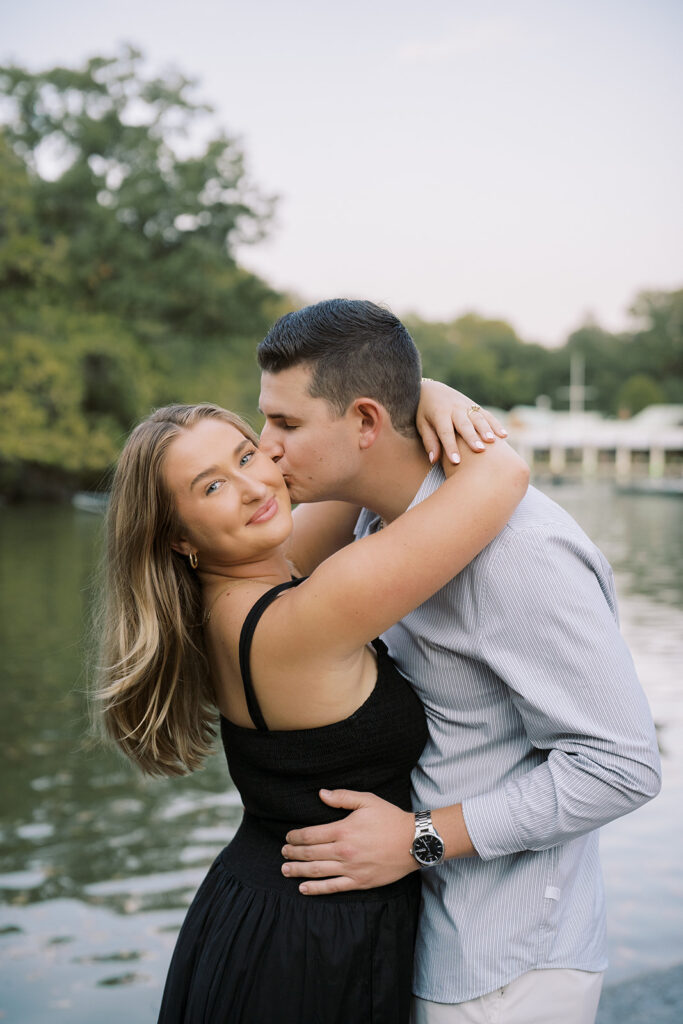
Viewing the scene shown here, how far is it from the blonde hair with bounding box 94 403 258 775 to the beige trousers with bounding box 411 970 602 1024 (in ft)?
2.75

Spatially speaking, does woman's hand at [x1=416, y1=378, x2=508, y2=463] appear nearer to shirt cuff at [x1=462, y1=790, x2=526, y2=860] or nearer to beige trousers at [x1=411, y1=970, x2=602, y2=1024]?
shirt cuff at [x1=462, y1=790, x2=526, y2=860]

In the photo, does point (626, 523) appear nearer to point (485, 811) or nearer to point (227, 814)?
Answer: point (227, 814)

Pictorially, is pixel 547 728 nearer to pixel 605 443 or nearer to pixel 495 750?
pixel 495 750

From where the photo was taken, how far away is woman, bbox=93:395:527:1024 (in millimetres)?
1871

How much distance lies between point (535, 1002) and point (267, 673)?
80 cm

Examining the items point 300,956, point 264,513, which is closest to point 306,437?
point 264,513

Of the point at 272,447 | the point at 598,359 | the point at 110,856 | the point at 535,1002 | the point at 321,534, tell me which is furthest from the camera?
the point at 598,359

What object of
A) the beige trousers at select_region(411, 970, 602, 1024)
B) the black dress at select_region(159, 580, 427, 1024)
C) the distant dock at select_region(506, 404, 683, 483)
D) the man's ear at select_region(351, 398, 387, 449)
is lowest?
the distant dock at select_region(506, 404, 683, 483)

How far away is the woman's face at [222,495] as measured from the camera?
213cm

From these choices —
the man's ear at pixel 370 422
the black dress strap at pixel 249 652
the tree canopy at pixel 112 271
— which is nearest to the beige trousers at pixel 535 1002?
the black dress strap at pixel 249 652

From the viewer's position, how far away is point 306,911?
1.95m

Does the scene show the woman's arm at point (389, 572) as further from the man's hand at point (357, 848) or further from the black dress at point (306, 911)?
the man's hand at point (357, 848)

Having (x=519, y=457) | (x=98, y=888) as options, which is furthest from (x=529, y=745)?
(x=98, y=888)

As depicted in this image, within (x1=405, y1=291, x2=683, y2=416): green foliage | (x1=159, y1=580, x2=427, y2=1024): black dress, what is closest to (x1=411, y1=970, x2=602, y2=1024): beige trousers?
(x1=159, y1=580, x2=427, y2=1024): black dress
